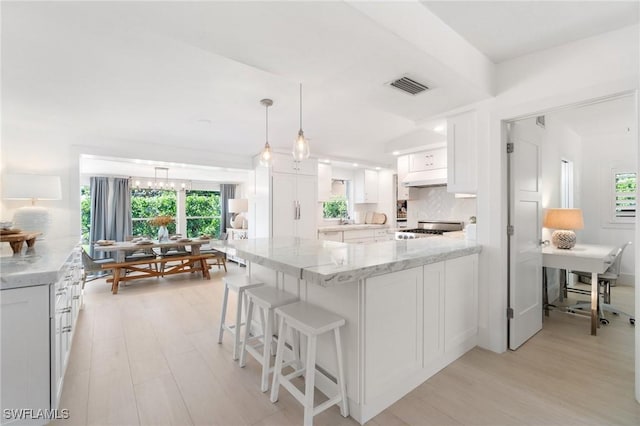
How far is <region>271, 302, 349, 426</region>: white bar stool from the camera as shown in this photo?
1.57m

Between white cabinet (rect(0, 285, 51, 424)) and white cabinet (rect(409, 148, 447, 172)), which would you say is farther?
white cabinet (rect(409, 148, 447, 172))

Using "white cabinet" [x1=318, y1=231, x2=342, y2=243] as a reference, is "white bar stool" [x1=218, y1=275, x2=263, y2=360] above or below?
below

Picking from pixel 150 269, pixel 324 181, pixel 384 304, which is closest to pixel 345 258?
pixel 384 304

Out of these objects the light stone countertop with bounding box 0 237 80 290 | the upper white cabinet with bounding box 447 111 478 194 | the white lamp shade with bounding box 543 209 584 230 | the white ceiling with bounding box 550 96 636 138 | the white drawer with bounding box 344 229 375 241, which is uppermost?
the white ceiling with bounding box 550 96 636 138

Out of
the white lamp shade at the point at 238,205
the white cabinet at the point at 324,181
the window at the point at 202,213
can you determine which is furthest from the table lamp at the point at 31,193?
the white cabinet at the point at 324,181

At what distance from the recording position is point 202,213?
24.5 feet

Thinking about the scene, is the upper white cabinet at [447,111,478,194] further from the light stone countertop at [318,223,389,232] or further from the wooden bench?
the wooden bench

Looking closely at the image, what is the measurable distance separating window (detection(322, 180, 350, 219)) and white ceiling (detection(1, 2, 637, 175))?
3037mm

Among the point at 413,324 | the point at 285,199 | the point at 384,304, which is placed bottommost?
the point at 413,324

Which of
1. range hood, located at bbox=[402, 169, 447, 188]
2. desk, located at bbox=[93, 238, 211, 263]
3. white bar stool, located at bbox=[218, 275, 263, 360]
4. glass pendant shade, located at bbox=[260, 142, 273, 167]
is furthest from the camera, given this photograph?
desk, located at bbox=[93, 238, 211, 263]

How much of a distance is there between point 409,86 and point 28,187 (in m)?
4.01

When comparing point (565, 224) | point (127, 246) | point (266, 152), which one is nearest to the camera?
point (266, 152)

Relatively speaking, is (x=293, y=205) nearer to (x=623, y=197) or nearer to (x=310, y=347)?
(x=310, y=347)

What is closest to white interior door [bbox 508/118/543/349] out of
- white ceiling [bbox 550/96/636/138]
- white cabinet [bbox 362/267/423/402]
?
white ceiling [bbox 550/96/636/138]
